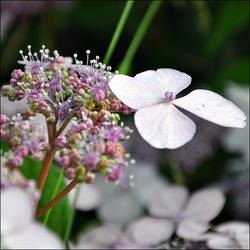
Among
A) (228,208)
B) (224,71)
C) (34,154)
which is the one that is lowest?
(228,208)

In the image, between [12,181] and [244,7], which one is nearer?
[12,181]

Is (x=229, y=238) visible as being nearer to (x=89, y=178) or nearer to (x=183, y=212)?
(x=183, y=212)

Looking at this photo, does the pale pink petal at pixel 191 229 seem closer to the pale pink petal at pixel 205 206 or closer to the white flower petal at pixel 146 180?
the pale pink petal at pixel 205 206

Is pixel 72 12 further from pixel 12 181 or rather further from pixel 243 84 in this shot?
pixel 12 181

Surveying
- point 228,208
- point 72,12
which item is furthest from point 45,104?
point 72,12

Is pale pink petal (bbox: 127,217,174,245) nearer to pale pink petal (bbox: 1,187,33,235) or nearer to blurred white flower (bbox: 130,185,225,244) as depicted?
blurred white flower (bbox: 130,185,225,244)

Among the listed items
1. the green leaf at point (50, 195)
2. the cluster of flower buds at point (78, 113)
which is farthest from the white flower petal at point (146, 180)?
the cluster of flower buds at point (78, 113)

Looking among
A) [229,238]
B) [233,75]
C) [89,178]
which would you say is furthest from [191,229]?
[233,75]
